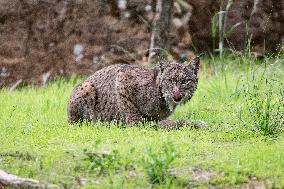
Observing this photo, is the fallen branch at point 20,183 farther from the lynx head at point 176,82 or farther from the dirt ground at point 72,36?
the dirt ground at point 72,36

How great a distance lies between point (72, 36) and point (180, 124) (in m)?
5.42

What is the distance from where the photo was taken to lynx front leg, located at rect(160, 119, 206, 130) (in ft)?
32.8

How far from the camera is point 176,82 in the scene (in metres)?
10.0

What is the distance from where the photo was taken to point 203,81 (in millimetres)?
13406

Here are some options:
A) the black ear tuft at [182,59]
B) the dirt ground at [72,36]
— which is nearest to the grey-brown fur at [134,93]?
A: the dirt ground at [72,36]

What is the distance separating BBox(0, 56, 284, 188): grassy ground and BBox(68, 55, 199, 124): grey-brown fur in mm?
309

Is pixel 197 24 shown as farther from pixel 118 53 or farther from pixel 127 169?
pixel 127 169

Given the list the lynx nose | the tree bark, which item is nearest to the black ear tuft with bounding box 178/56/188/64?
the tree bark

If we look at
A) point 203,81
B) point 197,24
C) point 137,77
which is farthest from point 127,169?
point 197,24

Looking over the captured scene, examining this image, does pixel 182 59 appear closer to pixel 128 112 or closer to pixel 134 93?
pixel 134 93

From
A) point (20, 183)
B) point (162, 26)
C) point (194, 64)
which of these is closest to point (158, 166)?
point (20, 183)

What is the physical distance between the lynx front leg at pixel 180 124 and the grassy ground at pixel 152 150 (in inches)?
6.7

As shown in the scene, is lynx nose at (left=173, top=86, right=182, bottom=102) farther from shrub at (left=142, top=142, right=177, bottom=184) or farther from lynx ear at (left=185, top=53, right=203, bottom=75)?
shrub at (left=142, top=142, right=177, bottom=184)

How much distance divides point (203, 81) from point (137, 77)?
327cm
